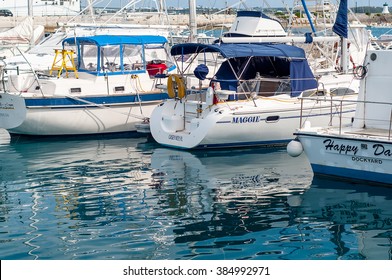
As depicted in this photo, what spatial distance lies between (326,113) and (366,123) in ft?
13.3

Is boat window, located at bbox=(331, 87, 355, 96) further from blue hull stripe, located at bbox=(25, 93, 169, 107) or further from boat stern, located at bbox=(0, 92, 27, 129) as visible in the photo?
boat stern, located at bbox=(0, 92, 27, 129)

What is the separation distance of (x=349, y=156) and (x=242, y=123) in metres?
4.86

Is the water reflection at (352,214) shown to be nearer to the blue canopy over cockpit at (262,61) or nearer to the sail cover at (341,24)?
the blue canopy over cockpit at (262,61)

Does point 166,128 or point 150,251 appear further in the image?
point 166,128

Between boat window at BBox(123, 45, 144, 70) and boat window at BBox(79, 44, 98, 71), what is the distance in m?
0.99

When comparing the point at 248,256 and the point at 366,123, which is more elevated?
the point at 366,123

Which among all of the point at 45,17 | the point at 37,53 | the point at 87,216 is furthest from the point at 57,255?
the point at 45,17

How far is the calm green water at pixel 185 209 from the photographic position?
37.4 ft

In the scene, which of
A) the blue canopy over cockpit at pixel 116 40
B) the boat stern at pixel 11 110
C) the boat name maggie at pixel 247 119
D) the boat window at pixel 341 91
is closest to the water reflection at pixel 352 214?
the boat name maggie at pixel 247 119

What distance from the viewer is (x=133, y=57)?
983 inches

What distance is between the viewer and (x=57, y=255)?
36.6ft

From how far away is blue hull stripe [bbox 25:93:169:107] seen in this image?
73.4 feet
